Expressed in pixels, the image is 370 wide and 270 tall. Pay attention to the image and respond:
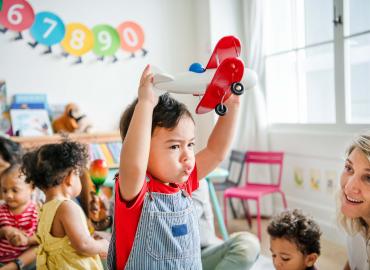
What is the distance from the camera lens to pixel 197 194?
1577mm

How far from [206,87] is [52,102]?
2.50m

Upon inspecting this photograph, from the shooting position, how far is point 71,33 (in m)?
3.03

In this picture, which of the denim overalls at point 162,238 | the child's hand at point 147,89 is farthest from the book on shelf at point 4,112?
the child's hand at point 147,89

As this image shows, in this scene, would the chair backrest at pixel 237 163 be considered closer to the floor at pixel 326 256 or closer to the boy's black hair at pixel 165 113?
the floor at pixel 326 256

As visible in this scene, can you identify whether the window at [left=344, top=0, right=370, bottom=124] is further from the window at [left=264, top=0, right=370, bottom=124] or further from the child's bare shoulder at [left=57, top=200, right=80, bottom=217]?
the child's bare shoulder at [left=57, top=200, right=80, bottom=217]

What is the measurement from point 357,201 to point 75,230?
2.82 ft

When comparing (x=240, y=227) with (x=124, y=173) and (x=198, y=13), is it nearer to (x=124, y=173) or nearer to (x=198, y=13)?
(x=198, y=13)

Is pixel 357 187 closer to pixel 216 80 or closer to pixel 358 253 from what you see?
pixel 358 253

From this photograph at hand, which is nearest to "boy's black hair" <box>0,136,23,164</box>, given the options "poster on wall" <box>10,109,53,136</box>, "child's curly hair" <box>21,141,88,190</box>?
"child's curly hair" <box>21,141,88,190</box>

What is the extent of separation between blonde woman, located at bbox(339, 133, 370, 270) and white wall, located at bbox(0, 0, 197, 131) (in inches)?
86.9

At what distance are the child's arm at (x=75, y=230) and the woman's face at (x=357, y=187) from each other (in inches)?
31.1

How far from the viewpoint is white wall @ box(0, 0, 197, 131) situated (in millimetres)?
2910

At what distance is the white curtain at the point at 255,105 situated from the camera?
326cm

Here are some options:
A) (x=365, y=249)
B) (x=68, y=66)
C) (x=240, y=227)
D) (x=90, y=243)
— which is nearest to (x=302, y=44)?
(x=240, y=227)
